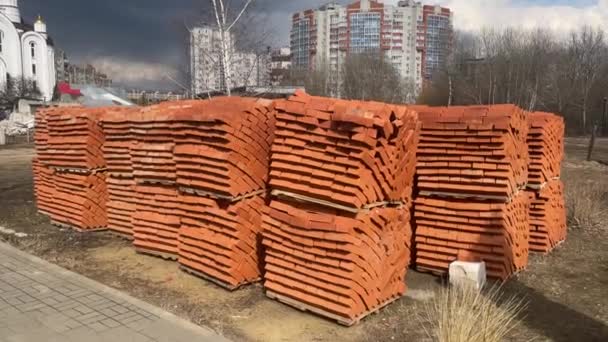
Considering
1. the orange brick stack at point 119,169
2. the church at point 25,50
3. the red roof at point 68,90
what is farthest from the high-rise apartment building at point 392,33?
the orange brick stack at point 119,169

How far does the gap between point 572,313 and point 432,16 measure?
66808 mm

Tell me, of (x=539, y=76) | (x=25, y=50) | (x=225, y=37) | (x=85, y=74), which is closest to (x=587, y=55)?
(x=539, y=76)

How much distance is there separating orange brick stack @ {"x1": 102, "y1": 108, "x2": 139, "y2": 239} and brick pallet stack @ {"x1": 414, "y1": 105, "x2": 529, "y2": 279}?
196 inches

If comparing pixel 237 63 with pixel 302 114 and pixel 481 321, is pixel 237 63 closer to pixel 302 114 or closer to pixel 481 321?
pixel 302 114

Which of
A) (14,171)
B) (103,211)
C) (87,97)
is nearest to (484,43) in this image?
(87,97)

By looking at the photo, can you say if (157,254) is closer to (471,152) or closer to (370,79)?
(471,152)

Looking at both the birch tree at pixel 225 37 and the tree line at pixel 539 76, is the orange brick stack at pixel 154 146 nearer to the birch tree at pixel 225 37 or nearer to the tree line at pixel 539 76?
the birch tree at pixel 225 37

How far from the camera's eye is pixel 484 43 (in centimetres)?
5062

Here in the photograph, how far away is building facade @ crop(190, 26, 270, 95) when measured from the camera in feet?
53.6

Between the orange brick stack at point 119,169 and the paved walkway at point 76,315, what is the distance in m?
1.94

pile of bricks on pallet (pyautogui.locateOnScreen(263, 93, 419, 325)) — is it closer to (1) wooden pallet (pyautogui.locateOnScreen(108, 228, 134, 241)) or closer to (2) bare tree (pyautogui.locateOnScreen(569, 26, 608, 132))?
(1) wooden pallet (pyautogui.locateOnScreen(108, 228, 134, 241))

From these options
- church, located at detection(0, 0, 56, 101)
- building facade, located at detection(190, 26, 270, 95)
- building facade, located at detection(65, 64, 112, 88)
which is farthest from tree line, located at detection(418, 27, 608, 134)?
building facade, located at detection(65, 64, 112, 88)

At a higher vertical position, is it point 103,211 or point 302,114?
point 302,114

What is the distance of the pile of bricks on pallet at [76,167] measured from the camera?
9516mm
